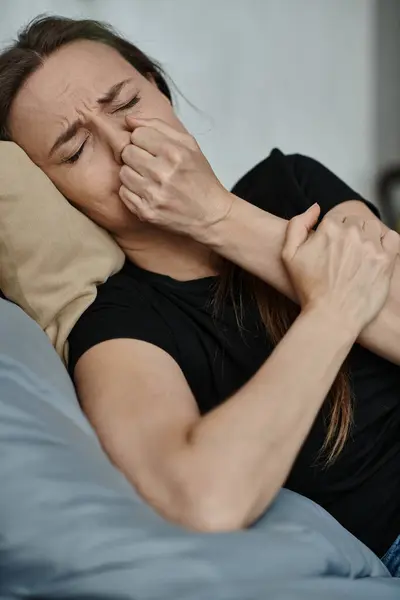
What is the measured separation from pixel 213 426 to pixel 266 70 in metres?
1.20

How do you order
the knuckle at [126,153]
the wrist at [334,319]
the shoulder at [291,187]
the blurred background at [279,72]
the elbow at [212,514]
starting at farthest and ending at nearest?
1. the blurred background at [279,72]
2. the shoulder at [291,187]
3. the knuckle at [126,153]
4. the wrist at [334,319]
5. the elbow at [212,514]

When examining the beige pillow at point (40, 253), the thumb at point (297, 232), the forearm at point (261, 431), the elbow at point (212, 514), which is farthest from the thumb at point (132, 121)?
the elbow at point (212, 514)

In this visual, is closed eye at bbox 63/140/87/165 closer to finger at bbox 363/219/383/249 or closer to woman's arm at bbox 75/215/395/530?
woman's arm at bbox 75/215/395/530

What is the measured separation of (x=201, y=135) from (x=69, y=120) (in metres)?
0.67

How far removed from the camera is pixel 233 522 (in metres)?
0.73

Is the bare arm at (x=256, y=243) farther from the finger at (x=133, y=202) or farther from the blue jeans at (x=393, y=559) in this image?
the blue jeans at (x=393, y=559)

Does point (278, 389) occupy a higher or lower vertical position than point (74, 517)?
higher

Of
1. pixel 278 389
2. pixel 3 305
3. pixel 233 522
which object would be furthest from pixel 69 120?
pixel 233 522

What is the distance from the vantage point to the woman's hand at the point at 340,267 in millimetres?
893

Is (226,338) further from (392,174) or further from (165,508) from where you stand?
(392,174)

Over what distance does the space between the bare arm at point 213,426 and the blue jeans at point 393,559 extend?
0.24 meters

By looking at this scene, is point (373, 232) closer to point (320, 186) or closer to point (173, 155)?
point (320, 186)

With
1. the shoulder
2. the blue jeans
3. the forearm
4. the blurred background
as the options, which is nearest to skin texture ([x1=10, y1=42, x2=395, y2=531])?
the forearm

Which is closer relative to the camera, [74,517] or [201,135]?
[74,517]
